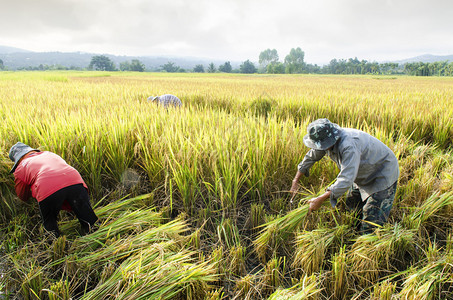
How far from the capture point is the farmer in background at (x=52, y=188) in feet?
5.08

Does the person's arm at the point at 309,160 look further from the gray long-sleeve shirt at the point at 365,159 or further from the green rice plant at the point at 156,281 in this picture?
the green rice plant at the point at 156,281

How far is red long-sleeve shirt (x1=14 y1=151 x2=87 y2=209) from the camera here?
1.54 metres

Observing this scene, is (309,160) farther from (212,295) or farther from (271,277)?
(212,295)

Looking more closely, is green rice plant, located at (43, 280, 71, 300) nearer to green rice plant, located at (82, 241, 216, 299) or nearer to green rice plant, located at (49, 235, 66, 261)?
green rice plant, located at (82, 241, 216, 299)

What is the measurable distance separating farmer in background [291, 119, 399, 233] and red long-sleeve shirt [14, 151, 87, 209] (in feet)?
5.19

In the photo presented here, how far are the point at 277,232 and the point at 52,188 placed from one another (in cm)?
145

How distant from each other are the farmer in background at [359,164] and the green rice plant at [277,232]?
0.42ft

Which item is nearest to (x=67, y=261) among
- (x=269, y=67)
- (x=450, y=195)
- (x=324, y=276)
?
(x=324, y=276)

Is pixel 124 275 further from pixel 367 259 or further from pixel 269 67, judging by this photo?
pixel 269 67

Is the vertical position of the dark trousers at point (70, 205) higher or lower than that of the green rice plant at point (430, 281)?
higher

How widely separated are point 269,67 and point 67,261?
72.5 metres

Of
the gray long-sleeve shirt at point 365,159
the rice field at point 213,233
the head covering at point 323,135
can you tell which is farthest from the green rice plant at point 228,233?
the head covering at point 323,135

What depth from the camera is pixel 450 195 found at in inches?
68.0

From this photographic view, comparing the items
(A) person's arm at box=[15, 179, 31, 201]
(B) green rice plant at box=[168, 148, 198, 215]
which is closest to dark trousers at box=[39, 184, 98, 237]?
(A) person's arm at box=[15, 179, 31, 201]
